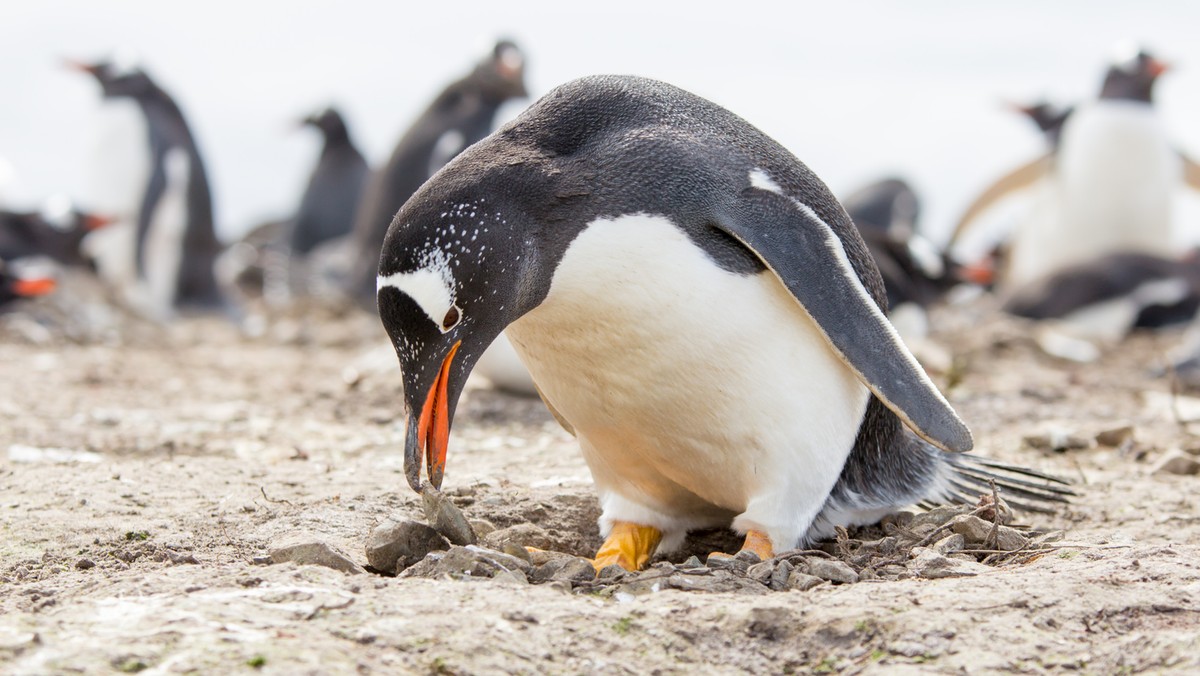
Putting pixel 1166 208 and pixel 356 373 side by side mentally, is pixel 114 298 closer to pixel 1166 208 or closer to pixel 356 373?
pixel 356 373

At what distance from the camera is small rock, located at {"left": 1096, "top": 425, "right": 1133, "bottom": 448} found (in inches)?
203

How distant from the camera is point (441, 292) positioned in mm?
3051

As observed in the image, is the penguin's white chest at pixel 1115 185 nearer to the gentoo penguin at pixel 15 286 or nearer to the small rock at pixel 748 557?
the gentoo penguin at pixel 15 286

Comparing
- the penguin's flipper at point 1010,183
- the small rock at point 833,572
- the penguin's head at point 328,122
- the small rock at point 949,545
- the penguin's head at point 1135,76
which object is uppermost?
the penguin's head at point 1135,76

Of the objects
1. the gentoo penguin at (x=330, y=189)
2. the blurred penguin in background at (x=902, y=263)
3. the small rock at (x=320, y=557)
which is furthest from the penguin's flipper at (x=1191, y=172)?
the small rock at (x=320, y=557)

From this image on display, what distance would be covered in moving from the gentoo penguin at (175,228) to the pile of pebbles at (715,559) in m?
9.99

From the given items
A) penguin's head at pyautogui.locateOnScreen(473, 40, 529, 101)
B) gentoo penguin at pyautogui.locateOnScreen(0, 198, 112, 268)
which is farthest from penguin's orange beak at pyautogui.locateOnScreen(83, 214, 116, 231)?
penguin's head at pyautogui.locateOnScreen(473, 40, 529, 101)

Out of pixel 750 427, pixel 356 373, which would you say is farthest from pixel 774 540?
pixel 356 373

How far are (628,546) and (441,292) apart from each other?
3.23ft

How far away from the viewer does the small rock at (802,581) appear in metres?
2.95

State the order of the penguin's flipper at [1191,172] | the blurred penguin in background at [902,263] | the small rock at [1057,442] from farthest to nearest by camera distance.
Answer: the penguin's flipper at [1191,172] < the blurred penguin in background at [902,263] < the small rock at [1057,442]

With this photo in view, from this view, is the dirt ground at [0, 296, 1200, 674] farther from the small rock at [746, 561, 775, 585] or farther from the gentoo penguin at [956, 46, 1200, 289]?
the gentoo penguin at [956, 46, 1200, 289]

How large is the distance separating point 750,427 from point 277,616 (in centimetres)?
129

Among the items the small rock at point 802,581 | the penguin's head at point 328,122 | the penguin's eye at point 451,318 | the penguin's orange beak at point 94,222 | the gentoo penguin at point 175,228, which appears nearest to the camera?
the small rock at point 802,581
